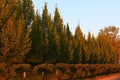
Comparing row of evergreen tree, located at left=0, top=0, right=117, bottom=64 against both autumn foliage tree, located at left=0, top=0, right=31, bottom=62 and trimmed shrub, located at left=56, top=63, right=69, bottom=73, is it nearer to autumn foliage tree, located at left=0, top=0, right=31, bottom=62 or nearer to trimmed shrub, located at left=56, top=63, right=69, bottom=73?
autumn foliage tree, located at left=0, top=0, right=31, bottom=62

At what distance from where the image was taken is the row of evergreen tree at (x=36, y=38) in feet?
85.3

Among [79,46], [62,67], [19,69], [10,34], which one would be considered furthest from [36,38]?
[79,46]

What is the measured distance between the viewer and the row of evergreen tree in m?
26.0

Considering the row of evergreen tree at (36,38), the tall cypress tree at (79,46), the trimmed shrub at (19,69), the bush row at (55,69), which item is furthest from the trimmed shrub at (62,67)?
the tall cypress tree at (79,46)

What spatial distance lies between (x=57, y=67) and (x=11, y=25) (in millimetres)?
10885

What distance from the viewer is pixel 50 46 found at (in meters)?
39.6

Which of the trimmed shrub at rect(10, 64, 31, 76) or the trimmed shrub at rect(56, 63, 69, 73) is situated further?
the trimmed shrub at rect(56, 63, 69, 73)

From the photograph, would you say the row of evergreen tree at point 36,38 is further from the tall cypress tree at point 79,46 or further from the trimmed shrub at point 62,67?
the trimmed shrub at point 62,67

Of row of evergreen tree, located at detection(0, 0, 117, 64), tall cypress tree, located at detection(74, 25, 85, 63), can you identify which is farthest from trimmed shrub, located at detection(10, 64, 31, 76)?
tall cypress tree, located at detection(74, 25, 85, 63)

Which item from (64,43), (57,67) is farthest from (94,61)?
(57,67)

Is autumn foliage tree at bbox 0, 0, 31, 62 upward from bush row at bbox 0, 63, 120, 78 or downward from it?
upward

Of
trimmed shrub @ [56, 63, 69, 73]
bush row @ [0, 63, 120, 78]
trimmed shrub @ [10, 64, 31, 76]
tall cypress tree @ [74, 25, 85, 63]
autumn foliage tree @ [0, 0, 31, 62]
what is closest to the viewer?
autumn foliage tree @ [0, 0, 31, 62]

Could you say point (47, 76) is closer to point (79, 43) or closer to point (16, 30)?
point (16, 30)

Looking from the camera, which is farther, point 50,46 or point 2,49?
point 50,46
